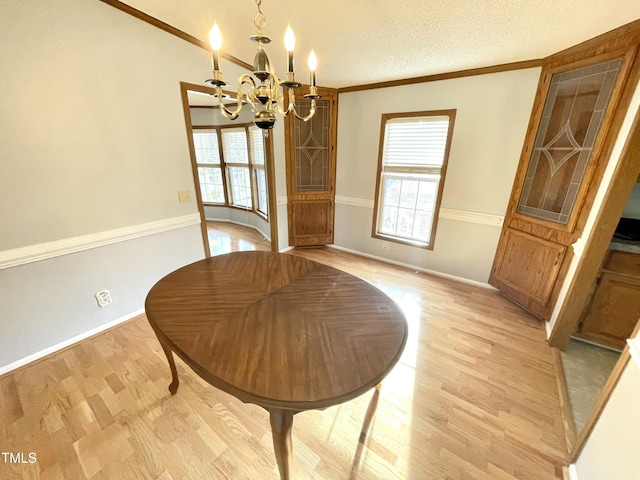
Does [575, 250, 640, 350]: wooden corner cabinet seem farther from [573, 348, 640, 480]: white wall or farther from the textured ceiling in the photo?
the textured ceiling

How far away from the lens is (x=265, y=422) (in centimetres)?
142

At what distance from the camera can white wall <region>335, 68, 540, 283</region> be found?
2441 millimetres

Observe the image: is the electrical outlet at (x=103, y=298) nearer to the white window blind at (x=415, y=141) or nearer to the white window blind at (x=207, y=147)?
the white window blind at (x=415, y=141)

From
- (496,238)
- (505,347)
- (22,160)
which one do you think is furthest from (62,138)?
(496,238)

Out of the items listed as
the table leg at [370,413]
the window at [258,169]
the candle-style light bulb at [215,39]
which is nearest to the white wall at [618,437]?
the table leg at [370,413]

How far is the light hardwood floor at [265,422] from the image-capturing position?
47.9 inches

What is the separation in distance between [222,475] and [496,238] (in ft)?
10.3

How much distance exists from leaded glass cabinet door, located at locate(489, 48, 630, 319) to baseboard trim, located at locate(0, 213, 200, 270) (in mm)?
3400

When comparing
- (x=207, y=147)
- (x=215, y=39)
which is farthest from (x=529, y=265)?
(x=207, y=147)

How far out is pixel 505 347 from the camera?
2008 millimetres

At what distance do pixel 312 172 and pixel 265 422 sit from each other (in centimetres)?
303

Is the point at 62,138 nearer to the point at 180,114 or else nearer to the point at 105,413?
the point at 180,114

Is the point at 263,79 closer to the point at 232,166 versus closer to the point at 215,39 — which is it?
the point at 215,39

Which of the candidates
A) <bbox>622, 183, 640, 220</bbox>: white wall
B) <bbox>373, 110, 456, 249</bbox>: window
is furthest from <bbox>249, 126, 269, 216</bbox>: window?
<bbox>622, 183, 640, 220</bbox>: white wall
